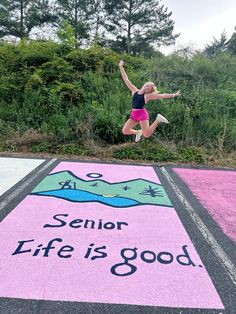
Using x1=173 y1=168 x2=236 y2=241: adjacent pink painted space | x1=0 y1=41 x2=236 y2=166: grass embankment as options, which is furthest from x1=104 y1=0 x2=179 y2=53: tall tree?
x1=173 y1=168 x2=236 y2=241: adjacent pink painted space

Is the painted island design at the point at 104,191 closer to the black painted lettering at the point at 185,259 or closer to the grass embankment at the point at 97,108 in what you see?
the black painted lettering at the point at 185,259

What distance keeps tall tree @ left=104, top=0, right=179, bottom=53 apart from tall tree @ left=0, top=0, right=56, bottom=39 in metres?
5.20

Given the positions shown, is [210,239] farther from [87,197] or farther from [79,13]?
[79,13]

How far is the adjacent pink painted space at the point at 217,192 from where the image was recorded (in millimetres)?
4465

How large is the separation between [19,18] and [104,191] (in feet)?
80.7

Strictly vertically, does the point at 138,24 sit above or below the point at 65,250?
above

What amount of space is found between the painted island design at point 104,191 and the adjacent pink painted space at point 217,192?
2.11 feet

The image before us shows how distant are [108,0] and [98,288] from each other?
76.5ft

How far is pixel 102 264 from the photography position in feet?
10.4

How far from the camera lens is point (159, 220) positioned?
429cm

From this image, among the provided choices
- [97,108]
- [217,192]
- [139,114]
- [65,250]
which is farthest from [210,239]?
[97,108]

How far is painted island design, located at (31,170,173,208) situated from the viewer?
193 inches

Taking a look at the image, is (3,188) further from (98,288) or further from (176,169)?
(176,169)

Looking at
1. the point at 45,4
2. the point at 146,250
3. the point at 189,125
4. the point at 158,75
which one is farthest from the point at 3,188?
the point at 45,4
